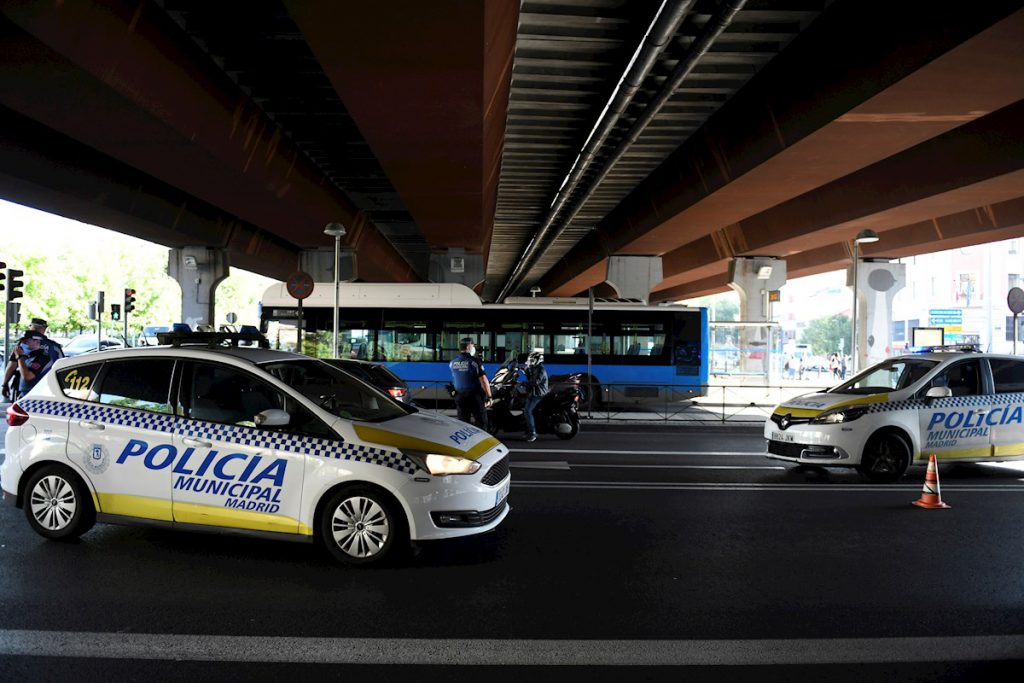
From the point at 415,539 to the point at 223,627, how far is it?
1.53 m

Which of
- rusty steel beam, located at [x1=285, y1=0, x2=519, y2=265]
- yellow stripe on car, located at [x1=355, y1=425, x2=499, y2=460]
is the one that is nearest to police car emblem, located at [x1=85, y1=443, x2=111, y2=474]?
A: yellow stripe on car, located at [x1=355, y1=425, x2=499, y2=460]

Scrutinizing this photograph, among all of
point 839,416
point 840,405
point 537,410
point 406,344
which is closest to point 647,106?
point 537,410

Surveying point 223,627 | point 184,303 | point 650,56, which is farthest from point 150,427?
point 184,303

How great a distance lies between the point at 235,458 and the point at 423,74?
5688 mm

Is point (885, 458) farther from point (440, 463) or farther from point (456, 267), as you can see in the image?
point (456, 267)

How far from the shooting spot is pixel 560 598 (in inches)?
208

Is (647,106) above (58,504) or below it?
above

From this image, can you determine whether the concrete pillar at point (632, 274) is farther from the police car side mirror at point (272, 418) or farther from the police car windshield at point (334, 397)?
the police car side mirror at point (272, 418)

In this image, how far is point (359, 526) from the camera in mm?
5863

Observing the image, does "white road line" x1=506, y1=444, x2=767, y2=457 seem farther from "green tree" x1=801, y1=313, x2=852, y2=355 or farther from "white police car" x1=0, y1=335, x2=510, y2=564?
"green tree" x1=801, y1=313, x2=852, y2=355

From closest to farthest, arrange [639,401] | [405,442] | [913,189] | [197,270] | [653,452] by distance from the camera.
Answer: [405,442] < [653,452] < [913,189] < [639,401] < [197,270]

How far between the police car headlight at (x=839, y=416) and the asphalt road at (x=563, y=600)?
180 centimetres

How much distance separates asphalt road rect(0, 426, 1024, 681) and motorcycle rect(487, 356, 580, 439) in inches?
250

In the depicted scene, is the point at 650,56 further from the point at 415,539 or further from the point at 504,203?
the point at 504,203
